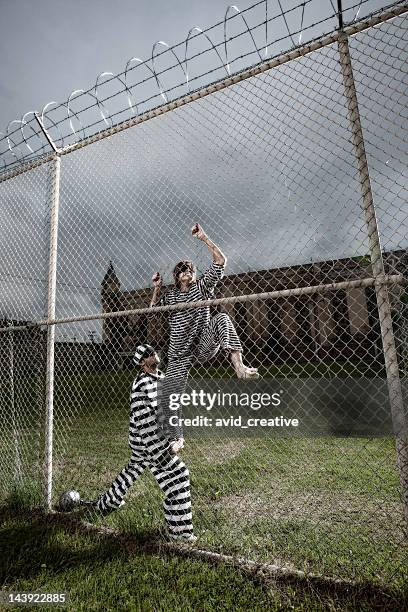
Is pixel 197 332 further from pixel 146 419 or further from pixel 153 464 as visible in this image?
pixel 153 464

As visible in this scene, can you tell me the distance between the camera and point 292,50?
2889mm

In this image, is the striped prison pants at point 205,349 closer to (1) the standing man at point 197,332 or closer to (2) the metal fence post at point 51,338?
(1) the standing man at point 197,332

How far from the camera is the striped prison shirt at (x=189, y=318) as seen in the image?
12.1ft

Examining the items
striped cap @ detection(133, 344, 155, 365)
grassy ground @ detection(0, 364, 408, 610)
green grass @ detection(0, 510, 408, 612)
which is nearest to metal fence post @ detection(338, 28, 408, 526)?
grassy ground @ detection(0, 364, 408, 610)

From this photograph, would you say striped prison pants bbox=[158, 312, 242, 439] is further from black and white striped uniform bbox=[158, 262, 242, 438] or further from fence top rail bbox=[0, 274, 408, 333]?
fence top rail bbox=[0, 274, 408, 333]

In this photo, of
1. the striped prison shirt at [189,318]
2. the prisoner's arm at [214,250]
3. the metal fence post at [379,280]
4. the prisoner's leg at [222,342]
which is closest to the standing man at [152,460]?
the striped prison shirt at [189,318]

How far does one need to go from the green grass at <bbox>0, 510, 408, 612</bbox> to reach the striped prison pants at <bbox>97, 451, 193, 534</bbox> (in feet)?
0.70

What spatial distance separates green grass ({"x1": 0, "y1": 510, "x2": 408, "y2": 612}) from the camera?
7.50 ft

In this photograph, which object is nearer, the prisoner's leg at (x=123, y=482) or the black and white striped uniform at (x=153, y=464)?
the black and white striped uniform at (x=153, y=464)

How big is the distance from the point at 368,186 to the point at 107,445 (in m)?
5.71

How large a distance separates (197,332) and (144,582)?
194cm

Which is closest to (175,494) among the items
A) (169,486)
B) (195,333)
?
(169,486)

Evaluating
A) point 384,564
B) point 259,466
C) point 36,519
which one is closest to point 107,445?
point 259,466

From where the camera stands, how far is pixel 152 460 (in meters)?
3.28
